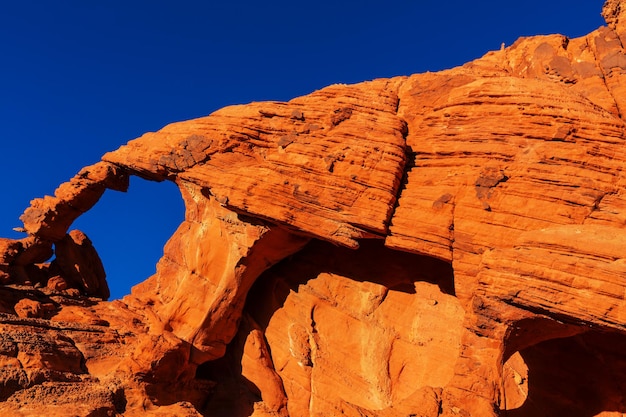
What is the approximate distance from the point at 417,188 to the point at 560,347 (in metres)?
6.59

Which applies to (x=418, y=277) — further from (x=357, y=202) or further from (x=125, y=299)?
(x=125, y=299)

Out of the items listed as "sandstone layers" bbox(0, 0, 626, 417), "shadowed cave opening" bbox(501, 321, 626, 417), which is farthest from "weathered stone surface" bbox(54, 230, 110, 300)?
"shadowed cave opening" bbox(501, 321, 626, 417)

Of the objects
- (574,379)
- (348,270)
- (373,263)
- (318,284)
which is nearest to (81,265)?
(318,284)

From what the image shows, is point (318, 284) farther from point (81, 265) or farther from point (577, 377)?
point (81, 265)

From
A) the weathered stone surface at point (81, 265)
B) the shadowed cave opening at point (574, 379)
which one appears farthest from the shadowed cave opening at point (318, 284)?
the weathered stone surface at point (81, 265)

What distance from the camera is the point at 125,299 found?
21.1m

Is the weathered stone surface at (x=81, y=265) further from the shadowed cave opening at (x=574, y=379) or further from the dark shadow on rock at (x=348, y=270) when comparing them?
the shadowed cave opening at (x=574, y=379)

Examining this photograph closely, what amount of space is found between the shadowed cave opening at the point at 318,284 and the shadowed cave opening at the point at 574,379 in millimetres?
3491

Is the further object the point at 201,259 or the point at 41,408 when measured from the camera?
the point at 201,259

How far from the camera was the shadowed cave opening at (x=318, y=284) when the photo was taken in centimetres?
1769

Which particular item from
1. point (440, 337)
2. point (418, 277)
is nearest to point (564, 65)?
point (418, 277)

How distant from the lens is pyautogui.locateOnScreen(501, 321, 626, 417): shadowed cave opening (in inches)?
573

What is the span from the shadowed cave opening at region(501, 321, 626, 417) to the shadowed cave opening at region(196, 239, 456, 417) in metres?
3.49

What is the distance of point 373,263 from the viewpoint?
18.5 meters
